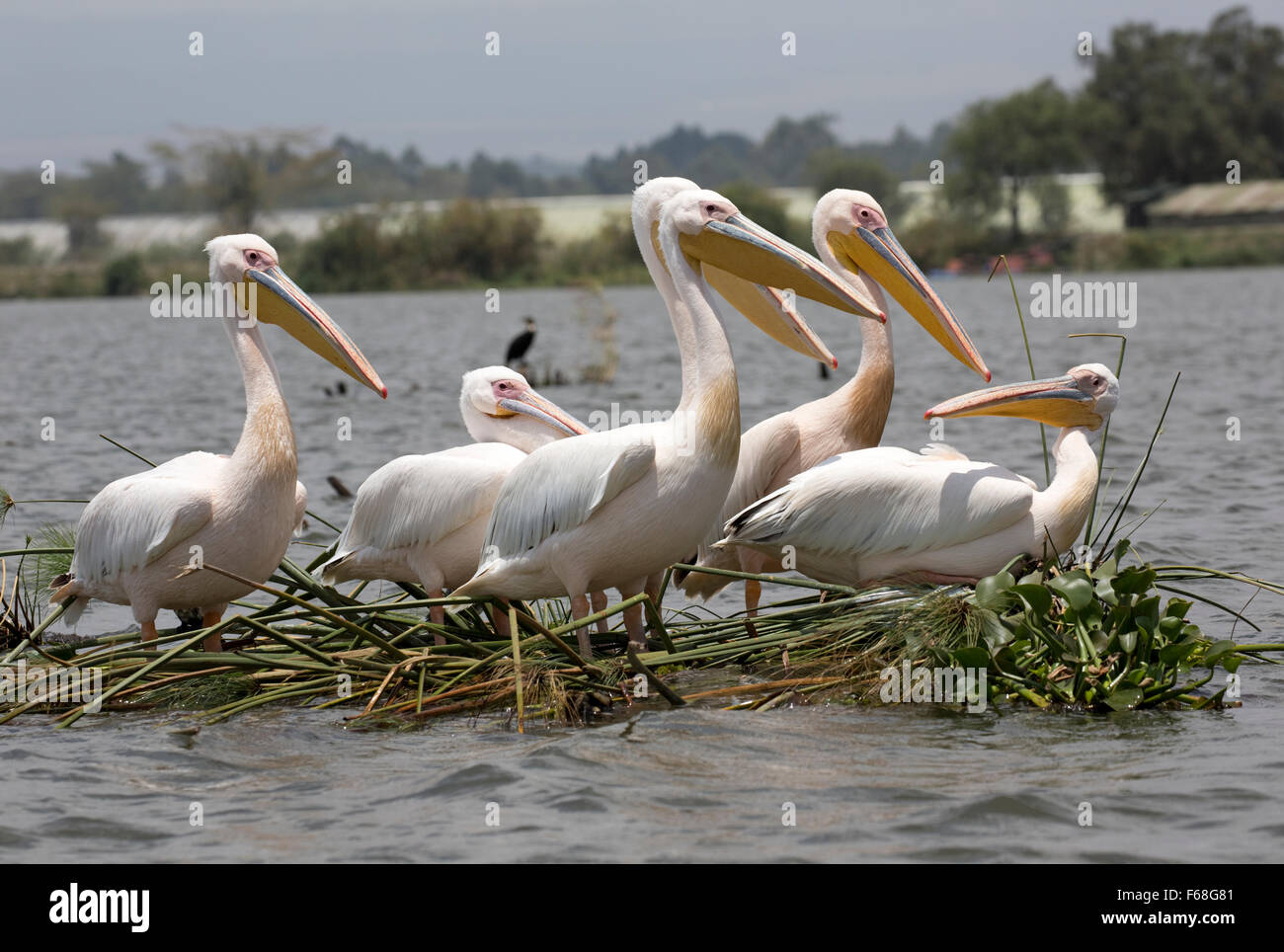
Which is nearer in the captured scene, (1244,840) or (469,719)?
(1244,840)

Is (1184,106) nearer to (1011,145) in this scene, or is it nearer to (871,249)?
(1011,145)

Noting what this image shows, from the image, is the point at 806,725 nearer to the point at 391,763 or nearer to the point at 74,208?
the point at 391,763

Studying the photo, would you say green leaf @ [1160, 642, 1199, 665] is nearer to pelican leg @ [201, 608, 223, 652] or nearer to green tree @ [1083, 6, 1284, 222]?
pelican leg @ [201, 608, 223, 652]

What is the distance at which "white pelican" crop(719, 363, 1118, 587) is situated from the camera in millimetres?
5531

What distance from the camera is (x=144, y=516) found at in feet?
17.8

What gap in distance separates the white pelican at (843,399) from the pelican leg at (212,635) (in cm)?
173

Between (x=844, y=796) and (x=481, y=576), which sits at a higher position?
(x=481, y=576)

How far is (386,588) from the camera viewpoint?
8062 millimetres

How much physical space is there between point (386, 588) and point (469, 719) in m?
2.94

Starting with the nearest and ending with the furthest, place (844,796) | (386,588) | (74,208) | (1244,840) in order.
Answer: (1244,840), (844,796), (386,588), (74,208)

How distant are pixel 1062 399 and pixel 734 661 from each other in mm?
1569

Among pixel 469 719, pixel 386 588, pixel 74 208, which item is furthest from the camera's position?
pixel 74 208
